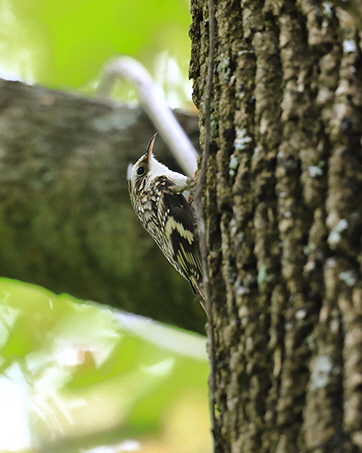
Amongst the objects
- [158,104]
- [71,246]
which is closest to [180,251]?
[71,246]

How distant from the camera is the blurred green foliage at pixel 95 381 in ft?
14.0

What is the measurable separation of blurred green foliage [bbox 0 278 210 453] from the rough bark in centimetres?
162

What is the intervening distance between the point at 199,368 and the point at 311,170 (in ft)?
12.3

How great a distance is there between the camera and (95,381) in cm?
450

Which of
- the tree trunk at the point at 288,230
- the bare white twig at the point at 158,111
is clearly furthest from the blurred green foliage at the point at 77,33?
the tree trunk at the point at 288,230

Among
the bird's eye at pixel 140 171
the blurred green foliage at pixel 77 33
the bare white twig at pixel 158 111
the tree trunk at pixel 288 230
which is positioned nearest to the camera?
the tree trunk at pixel 288 230

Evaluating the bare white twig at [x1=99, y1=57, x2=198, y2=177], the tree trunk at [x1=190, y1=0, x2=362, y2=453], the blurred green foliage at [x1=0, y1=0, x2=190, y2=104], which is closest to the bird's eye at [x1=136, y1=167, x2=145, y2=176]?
the bare white twig at [x1=99, y1=57, x2=198, y2=177]

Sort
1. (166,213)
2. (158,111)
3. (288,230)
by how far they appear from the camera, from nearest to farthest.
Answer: (288,230) < (158,111) < (166,213)

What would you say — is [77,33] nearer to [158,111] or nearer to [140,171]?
[140,171]

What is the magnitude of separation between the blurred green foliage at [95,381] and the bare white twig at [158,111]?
1927 millimetres

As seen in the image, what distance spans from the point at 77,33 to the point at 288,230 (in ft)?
12.0

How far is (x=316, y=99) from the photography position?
1047 millimetres

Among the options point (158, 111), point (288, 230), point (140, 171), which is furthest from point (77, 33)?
point (288, 230)

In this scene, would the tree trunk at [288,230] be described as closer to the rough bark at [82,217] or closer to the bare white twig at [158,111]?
the bare white twig at [158,111]
